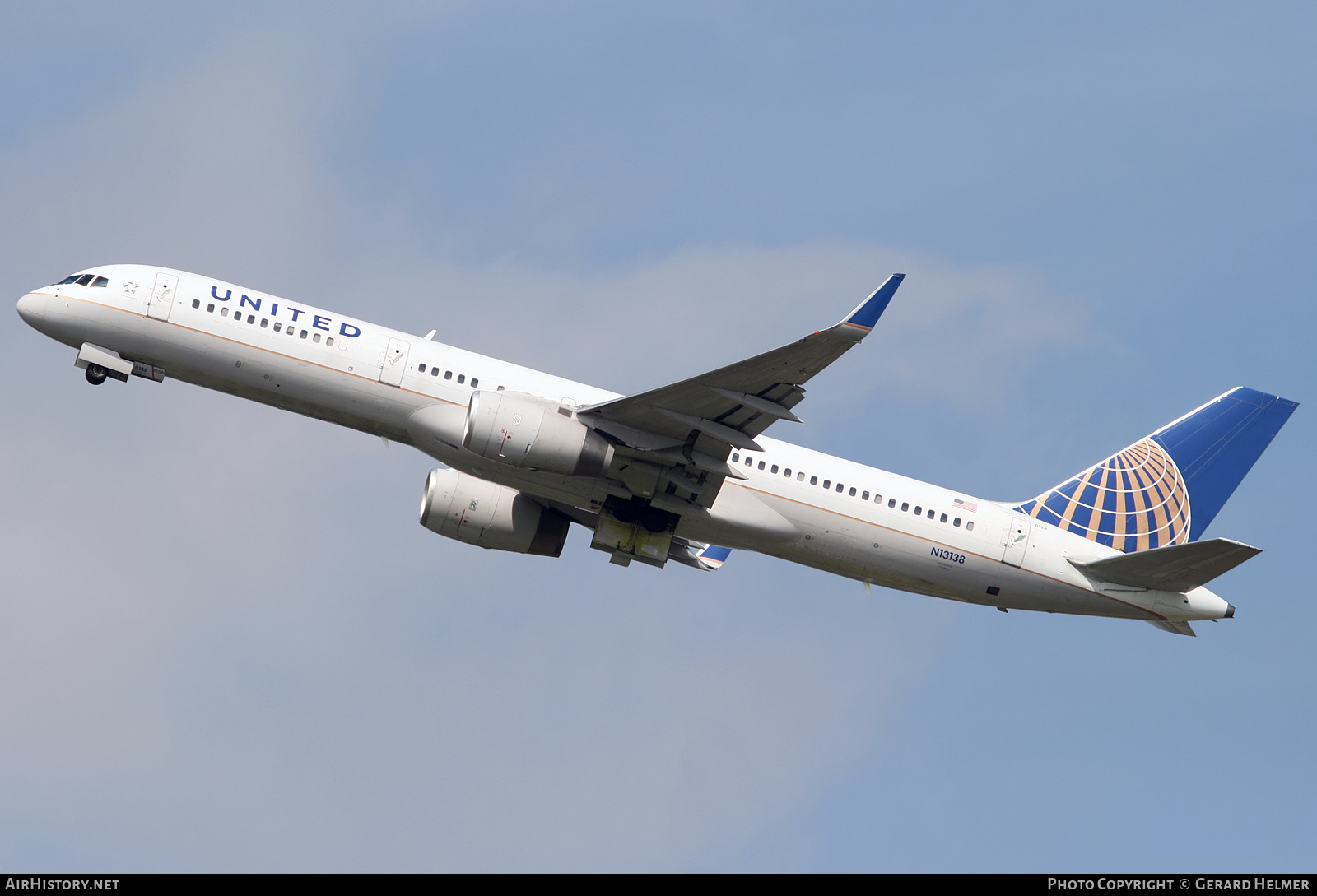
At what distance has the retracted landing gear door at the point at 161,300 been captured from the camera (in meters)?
37.4

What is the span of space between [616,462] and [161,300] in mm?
13391

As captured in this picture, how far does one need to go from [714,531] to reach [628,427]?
14.5ft

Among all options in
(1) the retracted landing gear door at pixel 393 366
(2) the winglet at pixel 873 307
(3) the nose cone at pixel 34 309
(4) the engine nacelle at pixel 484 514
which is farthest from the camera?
(4) the engine nacelle at pixel 484 514

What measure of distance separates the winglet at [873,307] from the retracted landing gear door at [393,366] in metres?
12.9

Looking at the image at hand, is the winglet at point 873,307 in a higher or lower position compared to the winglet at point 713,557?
higher

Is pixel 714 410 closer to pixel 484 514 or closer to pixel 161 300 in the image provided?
pixel 484 514

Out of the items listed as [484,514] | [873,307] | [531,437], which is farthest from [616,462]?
[873,307]

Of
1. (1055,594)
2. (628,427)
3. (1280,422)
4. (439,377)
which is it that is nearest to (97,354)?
(439,377)

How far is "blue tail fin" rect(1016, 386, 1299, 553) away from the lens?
42.6 meters

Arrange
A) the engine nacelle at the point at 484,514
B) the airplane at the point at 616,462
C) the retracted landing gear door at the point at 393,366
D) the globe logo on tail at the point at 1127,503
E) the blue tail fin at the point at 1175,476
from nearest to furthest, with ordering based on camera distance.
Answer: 1. the airplane at the point at 616,462
2. the retracted landing gear door at the point at 393,366
3. the engine nacelle at the point at 484,514
4. the globe logo on tail at the point at 1127,503
5. the blue tail fin at the point at 1175,476

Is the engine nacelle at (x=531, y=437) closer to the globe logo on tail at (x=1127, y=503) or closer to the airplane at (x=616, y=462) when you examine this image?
the airplane at (x=616, y=462)

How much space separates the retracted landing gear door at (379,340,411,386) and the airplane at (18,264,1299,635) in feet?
0.17

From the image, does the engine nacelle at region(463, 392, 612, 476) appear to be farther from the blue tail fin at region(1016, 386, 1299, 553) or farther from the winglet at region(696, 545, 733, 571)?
the blue tail fin at region(1016, 386, 1299, 553)

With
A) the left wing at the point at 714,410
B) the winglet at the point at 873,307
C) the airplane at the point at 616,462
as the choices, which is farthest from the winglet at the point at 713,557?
the winglet at the point at 873,307
